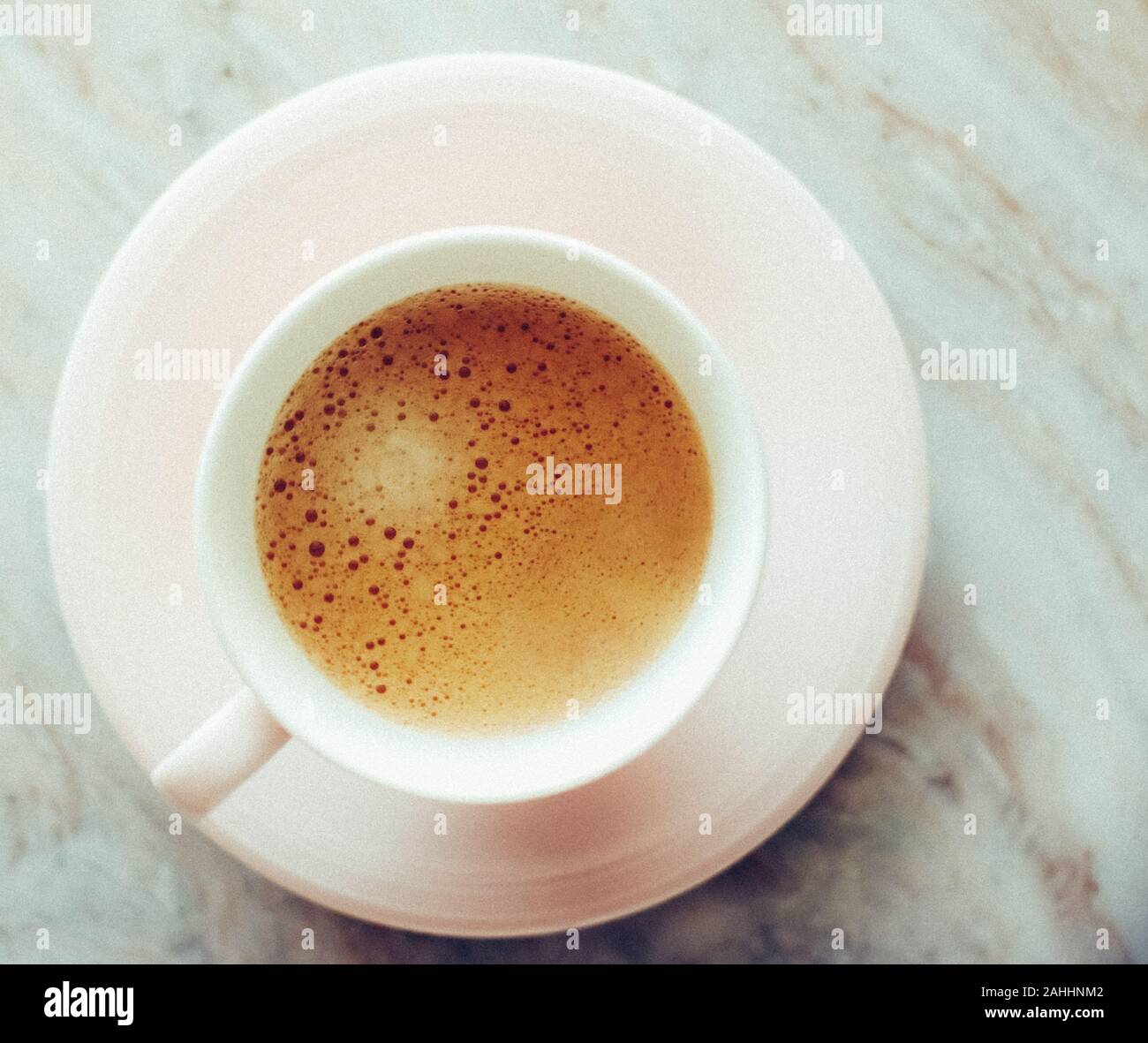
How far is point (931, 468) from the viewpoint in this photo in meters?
1.05

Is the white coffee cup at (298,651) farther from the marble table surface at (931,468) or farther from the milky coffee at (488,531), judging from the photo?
the marble table surface at (931,468)

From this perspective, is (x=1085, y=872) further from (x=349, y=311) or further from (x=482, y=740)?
(x=349, y=311)

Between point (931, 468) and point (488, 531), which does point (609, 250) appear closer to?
point (488, 531)

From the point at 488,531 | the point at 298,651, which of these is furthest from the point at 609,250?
the point at 298,651

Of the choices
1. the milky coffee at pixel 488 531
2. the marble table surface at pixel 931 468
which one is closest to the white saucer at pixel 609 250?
the milky coffee at pixel 488 531

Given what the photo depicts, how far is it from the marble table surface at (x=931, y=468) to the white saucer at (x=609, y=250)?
21cm

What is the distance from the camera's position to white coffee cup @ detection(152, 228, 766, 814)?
72 cm

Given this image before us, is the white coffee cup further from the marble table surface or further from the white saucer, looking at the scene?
the marble table surface

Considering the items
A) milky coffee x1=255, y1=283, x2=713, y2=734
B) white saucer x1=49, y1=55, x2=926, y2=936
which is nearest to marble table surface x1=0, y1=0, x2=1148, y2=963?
white saucer x1=49, y1=55, x2=926, y2=936

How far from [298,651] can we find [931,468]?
635 millimetres

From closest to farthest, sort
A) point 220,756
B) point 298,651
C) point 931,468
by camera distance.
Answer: point 220,756 < point 298,651 < point 931,468

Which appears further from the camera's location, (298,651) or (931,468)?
(931,468)
